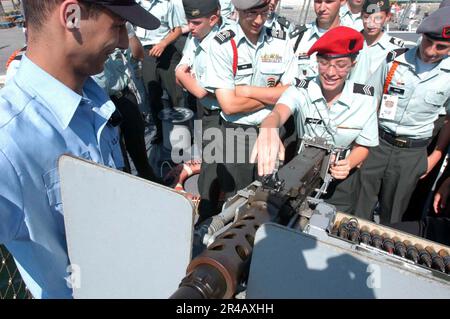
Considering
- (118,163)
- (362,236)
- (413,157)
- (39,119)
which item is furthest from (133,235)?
(413,157)

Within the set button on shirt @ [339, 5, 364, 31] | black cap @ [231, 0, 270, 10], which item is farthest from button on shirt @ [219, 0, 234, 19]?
black cap @ [231, 0, 270, 10]

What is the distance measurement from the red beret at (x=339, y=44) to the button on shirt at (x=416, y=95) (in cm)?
91

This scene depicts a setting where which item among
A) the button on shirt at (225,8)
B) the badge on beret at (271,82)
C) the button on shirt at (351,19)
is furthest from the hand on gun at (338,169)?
the button on shirt at (225,8)

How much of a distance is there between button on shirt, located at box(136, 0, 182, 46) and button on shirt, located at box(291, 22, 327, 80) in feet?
8.71

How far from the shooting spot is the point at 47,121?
119cm

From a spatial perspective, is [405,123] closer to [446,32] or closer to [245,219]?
[446,32]

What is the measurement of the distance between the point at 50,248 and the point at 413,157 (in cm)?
318

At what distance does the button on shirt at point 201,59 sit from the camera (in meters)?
3.26

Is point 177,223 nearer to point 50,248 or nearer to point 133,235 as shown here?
point 133,235

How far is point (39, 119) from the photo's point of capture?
116 cm

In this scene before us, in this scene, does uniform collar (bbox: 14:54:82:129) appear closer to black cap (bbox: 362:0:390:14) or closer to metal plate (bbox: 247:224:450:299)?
metal plate (bbox: 247:224:450:299)

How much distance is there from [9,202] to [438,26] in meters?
3.11

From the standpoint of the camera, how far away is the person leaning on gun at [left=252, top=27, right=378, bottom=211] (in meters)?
2.40

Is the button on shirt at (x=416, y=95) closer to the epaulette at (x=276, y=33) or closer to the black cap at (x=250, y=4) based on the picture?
the epaulette at (x=276, y=33)
